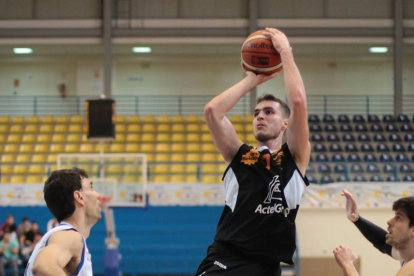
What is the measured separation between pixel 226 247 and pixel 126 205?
9.18 m

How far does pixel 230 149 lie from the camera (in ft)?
12.2

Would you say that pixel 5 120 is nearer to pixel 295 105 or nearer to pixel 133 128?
pixel 133 128

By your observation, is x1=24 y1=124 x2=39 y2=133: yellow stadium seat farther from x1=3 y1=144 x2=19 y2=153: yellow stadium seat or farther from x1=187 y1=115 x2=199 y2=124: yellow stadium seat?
x1=187 y1=115 x2=199 y2=124: yellow stadium seat

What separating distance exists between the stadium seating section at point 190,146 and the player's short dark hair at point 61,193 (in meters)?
12.5

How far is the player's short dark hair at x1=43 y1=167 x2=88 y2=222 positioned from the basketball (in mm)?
1192

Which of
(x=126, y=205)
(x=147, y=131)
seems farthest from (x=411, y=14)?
(x=126, y=205)

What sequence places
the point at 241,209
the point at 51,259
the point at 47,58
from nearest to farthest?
1. the point at 51,259
2. the point at 241,209
3. the point at 47,58

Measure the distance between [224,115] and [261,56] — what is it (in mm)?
424

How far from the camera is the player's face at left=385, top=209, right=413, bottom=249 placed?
3.77m

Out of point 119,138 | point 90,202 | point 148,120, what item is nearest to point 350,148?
point 148,120

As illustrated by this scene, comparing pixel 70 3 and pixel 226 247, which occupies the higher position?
pixel 70 3

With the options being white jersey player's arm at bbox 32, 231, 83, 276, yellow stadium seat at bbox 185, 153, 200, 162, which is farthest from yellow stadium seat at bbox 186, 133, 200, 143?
white jersey player's arm at bbox 32, 231, 83, 276

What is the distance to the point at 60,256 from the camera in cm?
327

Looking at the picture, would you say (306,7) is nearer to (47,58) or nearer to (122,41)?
(122,41)
